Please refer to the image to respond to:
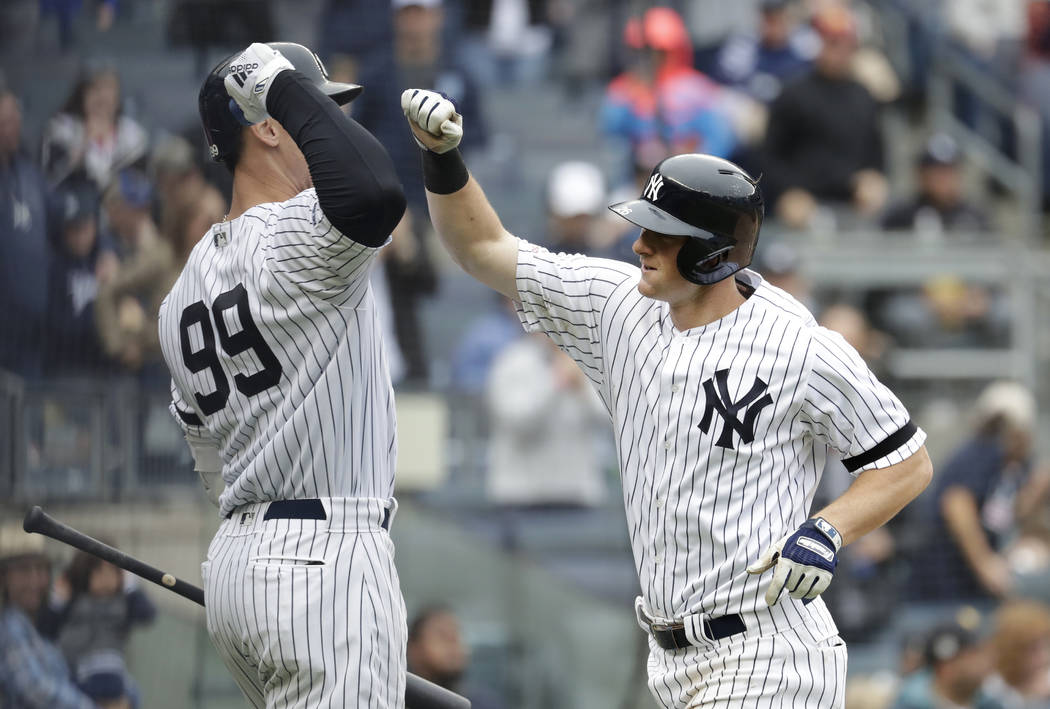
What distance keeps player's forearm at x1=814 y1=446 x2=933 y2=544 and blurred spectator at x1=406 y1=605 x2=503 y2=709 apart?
3444 millimetres

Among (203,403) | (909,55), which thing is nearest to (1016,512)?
(909,55)

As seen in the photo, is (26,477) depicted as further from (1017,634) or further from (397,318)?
(1017,634)

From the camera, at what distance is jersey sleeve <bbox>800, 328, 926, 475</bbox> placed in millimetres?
3625

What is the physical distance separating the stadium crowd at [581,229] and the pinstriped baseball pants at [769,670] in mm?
2507

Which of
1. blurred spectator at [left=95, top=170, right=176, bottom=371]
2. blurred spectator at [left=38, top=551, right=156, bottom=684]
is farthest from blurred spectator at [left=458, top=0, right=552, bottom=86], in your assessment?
blurred spectator at [left=38, top=551, right=156, bottom=684]

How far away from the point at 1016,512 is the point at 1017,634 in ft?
4.20

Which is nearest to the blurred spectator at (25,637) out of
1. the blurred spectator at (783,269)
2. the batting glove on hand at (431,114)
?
the batting glove on hand at (431,114)

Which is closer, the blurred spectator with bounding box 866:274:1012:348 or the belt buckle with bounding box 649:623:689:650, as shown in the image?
the belt buckle with bounding box 649:623:689:650

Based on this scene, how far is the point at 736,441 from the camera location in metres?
3.62

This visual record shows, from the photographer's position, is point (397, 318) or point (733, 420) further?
point (397, 318)

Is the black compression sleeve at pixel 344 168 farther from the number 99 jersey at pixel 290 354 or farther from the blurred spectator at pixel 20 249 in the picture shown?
the blurred spectator at pixel 20 249

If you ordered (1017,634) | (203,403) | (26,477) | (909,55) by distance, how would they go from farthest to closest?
(909,55)
(1017,634)
(26,477)
(203,403)

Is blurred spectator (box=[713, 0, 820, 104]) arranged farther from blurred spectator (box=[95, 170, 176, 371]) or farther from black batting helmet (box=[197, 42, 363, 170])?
black batting helmet (box=[197, 42, 363, 170])

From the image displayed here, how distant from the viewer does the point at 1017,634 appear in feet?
24.6
